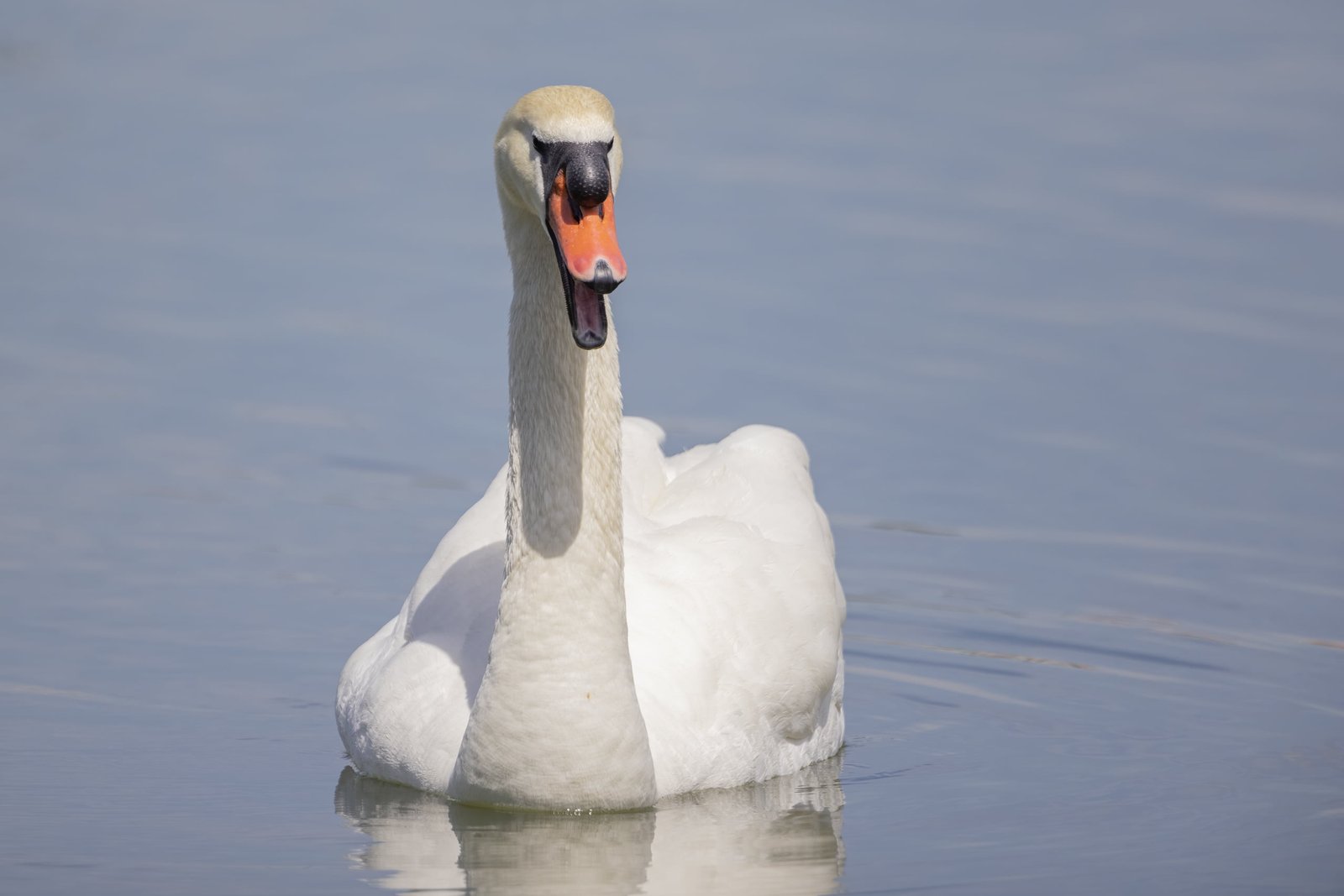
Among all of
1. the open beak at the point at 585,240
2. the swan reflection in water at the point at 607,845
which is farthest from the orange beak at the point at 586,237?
the swan reflection in water at the point at 607,845

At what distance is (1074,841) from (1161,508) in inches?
204

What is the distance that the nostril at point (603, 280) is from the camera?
780cm

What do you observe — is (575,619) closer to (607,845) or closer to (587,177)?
(607,845)

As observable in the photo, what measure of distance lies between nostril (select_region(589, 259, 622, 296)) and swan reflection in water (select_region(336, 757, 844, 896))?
2017 millimetres

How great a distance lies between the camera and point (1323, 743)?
10.5 m

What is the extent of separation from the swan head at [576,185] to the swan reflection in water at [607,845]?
1.83 metres

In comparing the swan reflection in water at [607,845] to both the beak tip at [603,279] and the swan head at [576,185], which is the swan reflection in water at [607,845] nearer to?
the swan head at [576,185]

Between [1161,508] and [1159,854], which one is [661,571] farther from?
[1161,508]

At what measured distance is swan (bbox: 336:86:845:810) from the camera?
8.45m

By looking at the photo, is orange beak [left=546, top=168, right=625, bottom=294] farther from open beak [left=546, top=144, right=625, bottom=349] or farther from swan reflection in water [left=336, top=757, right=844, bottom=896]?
swan reflection in water [left=336, top=757, right=844, bottom=896]

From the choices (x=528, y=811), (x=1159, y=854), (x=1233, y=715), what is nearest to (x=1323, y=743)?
(x=1233, y=715)

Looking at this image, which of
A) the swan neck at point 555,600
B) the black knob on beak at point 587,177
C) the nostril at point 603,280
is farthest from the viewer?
the swan neck at point 555,600

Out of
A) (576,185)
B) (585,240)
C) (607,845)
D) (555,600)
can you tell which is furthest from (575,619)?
(576,185)

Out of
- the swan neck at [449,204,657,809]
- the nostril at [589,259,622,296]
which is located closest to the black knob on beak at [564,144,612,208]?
the nostril at [589,259,622,296]
